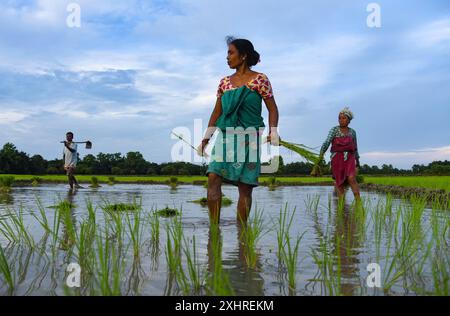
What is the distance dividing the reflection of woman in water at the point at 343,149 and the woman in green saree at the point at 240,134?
3.28m

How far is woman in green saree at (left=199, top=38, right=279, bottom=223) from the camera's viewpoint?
438 cm

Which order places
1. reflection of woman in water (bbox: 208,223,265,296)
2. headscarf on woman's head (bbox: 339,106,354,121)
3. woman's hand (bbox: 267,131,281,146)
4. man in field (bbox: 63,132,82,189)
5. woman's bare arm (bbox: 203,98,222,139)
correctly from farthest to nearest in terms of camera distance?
man in field (bbox: 63,132,82,189) → headscarf on woman's head (bbox: 339,106,354,121) → woman's bare arm (bbox: 203,98,222,139) → woman's hand (bbox: 267,131,281,146) → reflection of woman in water (bbox: 208,223,265,296)

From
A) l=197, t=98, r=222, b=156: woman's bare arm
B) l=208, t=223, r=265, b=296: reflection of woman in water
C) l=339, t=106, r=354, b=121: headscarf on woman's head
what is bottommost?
l=208, t=223, r=265, b=296: reflection of woman in water

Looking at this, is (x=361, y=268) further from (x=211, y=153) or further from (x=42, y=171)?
(x=42, y=171)

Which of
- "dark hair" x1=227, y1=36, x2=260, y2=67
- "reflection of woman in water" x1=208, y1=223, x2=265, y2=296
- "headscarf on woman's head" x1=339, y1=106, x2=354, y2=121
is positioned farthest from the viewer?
"headscarf on woman's head" x1=339, y1=106, x2=354, y2=121

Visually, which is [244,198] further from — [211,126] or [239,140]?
[211,126]

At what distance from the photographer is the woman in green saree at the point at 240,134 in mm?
4375

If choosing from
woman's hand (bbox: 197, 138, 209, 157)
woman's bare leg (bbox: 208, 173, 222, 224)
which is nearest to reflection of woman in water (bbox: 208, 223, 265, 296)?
woman's bare leg (bbox: 208, 173, 222, 224)

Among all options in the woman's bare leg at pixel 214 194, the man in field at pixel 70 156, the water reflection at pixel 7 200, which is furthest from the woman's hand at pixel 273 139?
the man in field at pixel 70 156

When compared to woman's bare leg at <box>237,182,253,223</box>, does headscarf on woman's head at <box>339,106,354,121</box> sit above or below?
above

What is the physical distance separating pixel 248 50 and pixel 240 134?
2.55 feet

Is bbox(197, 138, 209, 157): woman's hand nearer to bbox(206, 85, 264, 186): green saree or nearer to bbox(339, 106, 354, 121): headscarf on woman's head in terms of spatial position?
bbox(206, 85, 264, 186): green saree

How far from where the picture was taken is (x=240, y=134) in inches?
174

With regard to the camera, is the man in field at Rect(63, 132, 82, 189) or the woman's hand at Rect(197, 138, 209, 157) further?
the man in field at Rect(63, 132, 82, 189)
